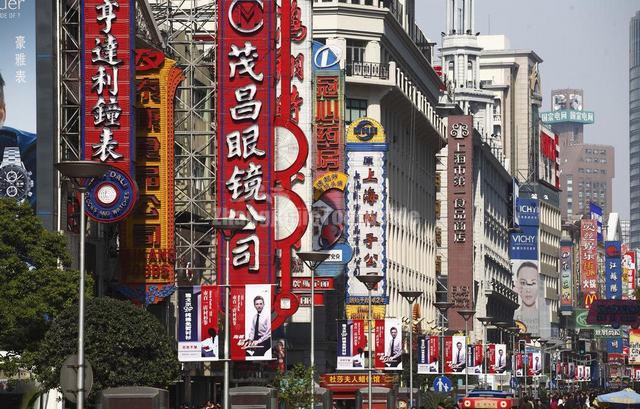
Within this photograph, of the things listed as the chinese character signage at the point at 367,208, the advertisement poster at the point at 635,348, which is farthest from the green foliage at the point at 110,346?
the advertisement poster at the point at 635,348

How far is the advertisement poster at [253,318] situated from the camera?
5319cm

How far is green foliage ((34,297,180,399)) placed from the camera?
54.5 meters

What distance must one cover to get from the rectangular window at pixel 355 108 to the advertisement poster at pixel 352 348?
138 ft

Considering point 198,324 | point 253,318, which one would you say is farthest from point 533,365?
point 198,324

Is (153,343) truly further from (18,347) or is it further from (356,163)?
(356,163)

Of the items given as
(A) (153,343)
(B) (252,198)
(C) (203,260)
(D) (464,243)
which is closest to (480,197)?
(D) (464,243)

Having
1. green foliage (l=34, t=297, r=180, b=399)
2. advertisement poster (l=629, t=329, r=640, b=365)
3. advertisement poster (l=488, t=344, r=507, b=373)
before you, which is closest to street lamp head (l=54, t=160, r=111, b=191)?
green foliage (l=34, t=297, r=180, b=399)

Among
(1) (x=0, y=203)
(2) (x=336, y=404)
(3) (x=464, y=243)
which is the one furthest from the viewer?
(3) (x=464, y=243)

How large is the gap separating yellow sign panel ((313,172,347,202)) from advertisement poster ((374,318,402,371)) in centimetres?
1924

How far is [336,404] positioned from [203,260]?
41.3ft

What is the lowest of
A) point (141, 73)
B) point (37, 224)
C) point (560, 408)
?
A: point (560, 408)

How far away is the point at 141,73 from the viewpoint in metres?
72.6

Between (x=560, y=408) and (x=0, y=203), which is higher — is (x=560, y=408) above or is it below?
below

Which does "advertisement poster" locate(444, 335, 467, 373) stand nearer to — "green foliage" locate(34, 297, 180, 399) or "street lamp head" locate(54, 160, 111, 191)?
"green foliage" locate(34, 297, 180, 399)
